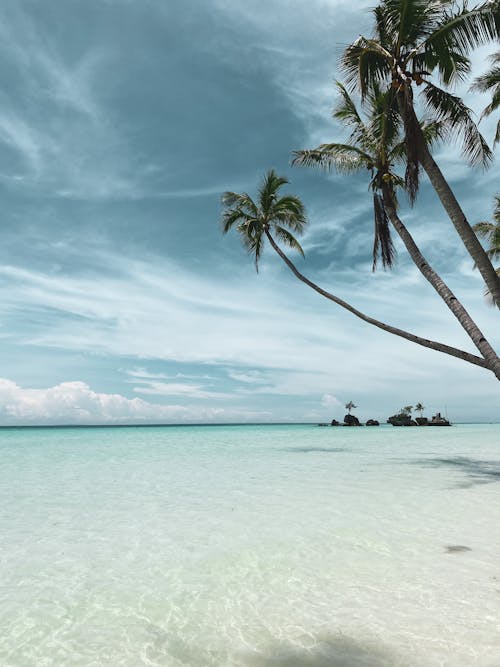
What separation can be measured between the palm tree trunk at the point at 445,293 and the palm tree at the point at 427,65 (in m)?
0.91

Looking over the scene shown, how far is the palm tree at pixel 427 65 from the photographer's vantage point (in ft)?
33.1

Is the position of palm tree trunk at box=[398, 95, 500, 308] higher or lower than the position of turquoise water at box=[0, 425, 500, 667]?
higher

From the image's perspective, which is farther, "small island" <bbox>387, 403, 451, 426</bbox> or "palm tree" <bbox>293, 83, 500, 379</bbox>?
"small island" <bbox>387, 403, 451, 426</bbox>

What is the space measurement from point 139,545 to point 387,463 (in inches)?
442

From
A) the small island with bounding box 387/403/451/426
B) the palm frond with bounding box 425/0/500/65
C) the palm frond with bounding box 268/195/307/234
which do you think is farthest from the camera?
the small island with bounding box 387/403/451/426

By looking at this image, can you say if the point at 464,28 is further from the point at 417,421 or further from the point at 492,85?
the point at 417,421

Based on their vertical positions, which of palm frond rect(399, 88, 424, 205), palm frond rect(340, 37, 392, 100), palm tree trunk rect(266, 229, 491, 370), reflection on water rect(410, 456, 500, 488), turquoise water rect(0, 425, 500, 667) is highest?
palm frond rect(340, 37, 392, 100)

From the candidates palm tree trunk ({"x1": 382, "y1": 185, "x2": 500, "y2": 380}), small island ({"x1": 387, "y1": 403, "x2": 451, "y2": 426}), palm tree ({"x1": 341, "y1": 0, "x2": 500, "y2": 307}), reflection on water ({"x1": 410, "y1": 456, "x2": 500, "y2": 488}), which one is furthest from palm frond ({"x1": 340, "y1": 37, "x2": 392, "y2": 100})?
small island ({"x1": 387, "y1": 403, "x2": 451, "y2": 426})

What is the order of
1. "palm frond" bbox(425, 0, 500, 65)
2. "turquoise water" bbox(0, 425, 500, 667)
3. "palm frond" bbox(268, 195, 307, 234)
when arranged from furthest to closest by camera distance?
1. "palm frond" bbox(268, 195, 307, 234)
2. "palm frond" bbox(425, 0, 500, 65)
3. "turquoise water" bbox(0, 425, 500, 667)

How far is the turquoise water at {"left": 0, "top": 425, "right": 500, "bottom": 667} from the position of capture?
10.2 ft

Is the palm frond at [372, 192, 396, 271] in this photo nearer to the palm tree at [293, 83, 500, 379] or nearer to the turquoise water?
the palm tree at [293, 83, 500, 379]

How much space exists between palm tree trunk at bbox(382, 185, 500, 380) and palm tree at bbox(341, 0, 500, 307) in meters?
0.91

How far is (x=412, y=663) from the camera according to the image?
2852 mm

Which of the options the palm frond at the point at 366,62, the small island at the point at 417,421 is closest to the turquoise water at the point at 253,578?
the palm frond at the point at 366,62
